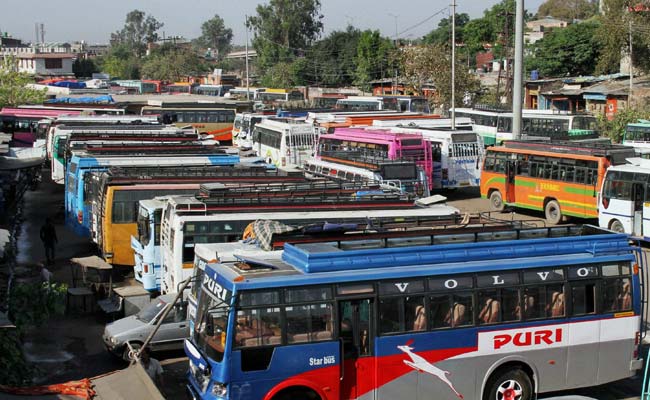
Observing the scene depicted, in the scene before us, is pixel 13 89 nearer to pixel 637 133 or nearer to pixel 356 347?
pixel 637 133

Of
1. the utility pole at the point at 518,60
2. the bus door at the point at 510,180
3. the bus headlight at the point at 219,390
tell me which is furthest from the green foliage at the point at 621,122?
the bus headlight at the point at 219,390

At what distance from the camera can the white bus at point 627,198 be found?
72.4 ft

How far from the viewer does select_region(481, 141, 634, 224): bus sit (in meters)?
24.5

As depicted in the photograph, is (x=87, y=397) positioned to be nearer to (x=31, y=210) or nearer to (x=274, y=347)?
(x=274, y=347)

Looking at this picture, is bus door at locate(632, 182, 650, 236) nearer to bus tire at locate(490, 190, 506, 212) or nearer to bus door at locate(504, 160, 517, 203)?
bus door at locate(504, 160, 517, 203)

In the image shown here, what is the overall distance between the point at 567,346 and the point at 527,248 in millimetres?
1495

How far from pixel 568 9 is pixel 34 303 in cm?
13548

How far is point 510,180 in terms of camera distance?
28.3 meters

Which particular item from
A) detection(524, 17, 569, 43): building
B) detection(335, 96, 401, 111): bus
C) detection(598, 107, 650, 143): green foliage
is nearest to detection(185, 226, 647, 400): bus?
detection(598, 107, 650, 143): green foliage

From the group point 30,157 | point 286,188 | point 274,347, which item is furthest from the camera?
point 30,157

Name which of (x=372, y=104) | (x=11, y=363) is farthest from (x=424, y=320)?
(x=372, y=104)

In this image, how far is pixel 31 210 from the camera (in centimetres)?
3178

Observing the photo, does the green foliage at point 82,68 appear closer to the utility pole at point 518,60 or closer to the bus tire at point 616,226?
the utility pole at point 518,60

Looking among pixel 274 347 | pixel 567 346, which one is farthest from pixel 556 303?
pixel 274 347
